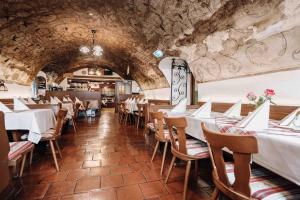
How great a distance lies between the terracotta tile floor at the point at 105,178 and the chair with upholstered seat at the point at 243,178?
845mm

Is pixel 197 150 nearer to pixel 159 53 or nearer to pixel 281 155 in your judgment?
pixel 281 155

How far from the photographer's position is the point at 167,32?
4590 millimetres

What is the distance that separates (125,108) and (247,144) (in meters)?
6.49

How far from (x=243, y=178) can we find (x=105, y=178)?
69.0 inches

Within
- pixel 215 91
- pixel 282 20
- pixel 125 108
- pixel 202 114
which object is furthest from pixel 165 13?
pixel 125 108

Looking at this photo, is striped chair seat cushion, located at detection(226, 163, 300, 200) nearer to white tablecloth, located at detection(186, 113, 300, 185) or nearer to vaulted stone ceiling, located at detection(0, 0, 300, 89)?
white tablecloth, located at detection(186, 113, 300, 185)

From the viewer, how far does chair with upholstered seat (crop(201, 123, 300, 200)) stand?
93 centimetres

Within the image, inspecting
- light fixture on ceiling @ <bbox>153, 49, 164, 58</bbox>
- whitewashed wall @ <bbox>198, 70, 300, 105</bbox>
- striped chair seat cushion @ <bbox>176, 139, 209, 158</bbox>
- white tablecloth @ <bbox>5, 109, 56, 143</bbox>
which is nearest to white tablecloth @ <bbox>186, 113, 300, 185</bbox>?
striped chair seat cushion @ <bbox>176, 139, 209, 158</bbox>

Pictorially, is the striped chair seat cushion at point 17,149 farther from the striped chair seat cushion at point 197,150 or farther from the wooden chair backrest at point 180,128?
the striped chair seat cushion at point 197,150

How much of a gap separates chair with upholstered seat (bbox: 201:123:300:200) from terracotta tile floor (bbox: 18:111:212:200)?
2.77 feet

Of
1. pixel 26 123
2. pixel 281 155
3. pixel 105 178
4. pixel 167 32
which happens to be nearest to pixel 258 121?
pixel 281 155

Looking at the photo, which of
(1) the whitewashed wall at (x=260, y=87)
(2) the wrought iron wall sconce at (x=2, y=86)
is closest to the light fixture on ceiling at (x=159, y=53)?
(1) the whitewashed wall at (x=260, y=87)

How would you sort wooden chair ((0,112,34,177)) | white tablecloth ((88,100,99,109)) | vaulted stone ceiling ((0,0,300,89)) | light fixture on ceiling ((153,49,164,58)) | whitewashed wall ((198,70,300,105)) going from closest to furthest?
wooden chair ((0,112,34,177)) < whitewashed wall ((198,70,300,105)) < vaulted stone ceiling ((0,0,300,89)) < light fixture on ceiling ((153,49,164,58)) < white tablecloth ((88,100,99,109))

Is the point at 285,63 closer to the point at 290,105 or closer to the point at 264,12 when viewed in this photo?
the point at 290,105
